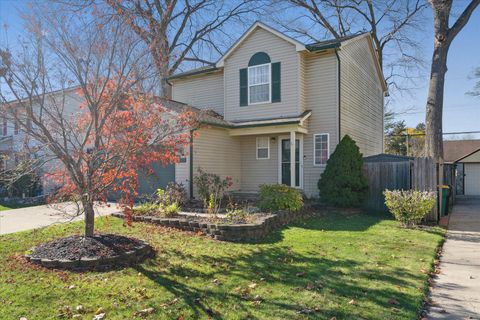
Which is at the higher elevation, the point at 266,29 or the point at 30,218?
the point at 266,29

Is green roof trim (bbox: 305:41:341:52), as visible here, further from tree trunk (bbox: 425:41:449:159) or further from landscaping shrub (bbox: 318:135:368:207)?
tree trunk (bbox: 425:41:449:159)

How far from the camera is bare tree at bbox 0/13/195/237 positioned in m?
5.62

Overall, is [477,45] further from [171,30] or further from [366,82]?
[171,30]

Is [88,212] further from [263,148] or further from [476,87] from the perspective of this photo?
[476,87]

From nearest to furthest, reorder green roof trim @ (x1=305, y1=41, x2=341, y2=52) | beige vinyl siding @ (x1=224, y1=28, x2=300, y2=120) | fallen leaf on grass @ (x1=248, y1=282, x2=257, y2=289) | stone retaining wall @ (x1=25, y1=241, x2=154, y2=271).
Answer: fallen leaf on grass @ (x1=248, y1=282, x2=257, y2=289) → stone retaining wall @ (x1=25, y1=241, x2=154, y2=271) → green roof trim @ (x1=305, y1=41, x2=341, y2=52) → beige vinyl siding @ (x1=224, y1=28, x2=300, y2=120)

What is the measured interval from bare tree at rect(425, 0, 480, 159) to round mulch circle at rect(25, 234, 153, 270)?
12.2 m

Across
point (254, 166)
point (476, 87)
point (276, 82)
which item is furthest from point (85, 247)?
point (476, 87)

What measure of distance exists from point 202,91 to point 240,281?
12.8 metres

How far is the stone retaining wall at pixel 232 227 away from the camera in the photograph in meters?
7.50

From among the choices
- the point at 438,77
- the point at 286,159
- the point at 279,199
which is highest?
the point at 438,77

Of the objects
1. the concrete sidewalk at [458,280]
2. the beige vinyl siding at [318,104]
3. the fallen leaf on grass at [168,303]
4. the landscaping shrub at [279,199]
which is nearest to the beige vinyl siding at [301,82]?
the beige vinyl siding at [318,104]

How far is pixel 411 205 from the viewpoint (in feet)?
30.3

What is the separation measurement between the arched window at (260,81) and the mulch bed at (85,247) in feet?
29.7

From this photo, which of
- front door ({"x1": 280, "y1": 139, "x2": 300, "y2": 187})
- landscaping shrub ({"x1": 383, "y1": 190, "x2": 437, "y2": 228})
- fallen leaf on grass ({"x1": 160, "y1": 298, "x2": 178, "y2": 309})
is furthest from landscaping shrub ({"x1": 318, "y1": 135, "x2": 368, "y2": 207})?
fallen leaf on grass ({"x1": 160, "y1": 298, "x2": 178, "y2": 309})
